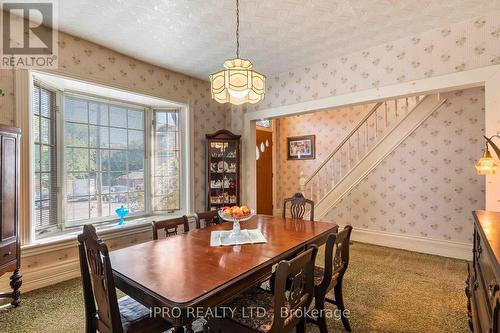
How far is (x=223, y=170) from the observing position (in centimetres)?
425

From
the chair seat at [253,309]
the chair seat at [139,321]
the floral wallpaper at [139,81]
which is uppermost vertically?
the floral wallpaper at [139,81]

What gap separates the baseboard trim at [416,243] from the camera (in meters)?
3.48

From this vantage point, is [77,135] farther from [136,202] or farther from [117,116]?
[136,202]

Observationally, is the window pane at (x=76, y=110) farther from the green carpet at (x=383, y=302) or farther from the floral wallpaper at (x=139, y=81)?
the green carpet at (x=383, y=302)

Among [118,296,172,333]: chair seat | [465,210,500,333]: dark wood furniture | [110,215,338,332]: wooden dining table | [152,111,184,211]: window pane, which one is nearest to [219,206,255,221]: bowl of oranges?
[110,215,338,332]: wooden dining table

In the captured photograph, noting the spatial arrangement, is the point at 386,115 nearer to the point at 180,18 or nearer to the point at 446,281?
the point at 446,281

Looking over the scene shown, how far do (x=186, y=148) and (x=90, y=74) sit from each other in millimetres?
1583

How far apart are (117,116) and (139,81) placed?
66 cm

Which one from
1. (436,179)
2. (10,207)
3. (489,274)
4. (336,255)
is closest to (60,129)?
(10,207)

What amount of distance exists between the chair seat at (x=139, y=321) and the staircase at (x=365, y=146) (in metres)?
3.80

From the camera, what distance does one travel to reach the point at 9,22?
2.48 metres

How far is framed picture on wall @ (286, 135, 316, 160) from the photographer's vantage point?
5784 mm

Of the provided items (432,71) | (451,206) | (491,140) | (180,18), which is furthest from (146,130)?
(451,206)

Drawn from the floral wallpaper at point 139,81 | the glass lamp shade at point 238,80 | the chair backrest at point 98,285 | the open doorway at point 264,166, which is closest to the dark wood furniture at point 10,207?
the floral wallpaper at point 139,81
